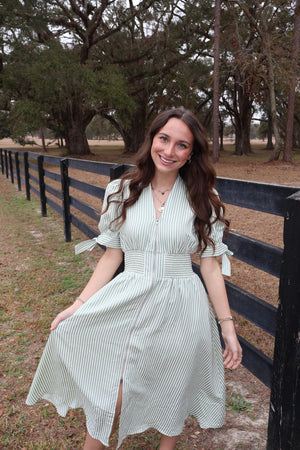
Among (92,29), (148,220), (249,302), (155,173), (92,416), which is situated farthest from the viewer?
(92,29)

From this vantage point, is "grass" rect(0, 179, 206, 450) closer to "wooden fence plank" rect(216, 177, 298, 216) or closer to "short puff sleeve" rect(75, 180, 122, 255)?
"short puff sleeve" rect(75, 180, 122, 255)

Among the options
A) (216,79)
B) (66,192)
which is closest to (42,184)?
(66,192)

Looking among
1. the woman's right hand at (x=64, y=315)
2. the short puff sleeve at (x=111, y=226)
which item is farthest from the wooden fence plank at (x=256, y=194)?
the woman's right hand at (x=64, y=315)

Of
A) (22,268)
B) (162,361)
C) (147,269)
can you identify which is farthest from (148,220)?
(22,268)

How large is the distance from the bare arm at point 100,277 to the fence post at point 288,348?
2.73ft

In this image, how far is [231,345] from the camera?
1909 millimetres

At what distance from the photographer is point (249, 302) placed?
2.36 m

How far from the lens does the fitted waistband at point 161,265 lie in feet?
6.01

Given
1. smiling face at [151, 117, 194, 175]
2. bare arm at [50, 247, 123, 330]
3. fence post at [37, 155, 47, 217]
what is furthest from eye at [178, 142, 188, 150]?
fence post at [37, 155, 47, 217]

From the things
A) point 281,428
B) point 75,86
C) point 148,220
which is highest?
point 75,86

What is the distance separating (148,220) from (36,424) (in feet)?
5.27

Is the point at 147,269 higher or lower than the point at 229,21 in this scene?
lower

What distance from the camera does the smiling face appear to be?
187 centimetres

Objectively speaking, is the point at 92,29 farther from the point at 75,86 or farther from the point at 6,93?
the point at 6,93
